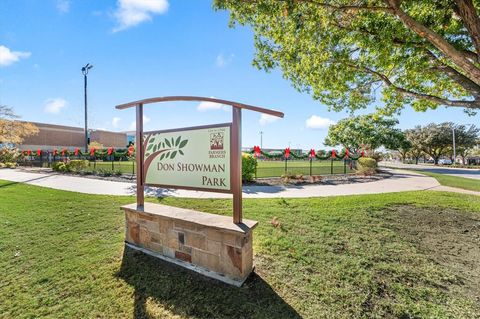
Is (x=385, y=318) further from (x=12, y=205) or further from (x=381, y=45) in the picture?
(x=12, y=205)

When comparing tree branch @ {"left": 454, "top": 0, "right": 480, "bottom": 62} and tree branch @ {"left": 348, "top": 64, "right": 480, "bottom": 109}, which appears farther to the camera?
tree branch @ {"left": 348, "top": 64, "right": 480, "bottom": 109}

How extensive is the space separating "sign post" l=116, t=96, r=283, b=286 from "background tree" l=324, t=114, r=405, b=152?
2725 centimetres

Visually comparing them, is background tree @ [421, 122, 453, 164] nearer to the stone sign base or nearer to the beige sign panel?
the beige sign panel

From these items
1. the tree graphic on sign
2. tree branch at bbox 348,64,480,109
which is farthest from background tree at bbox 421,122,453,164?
the tree graphic on sign

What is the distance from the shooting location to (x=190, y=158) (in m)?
3.27

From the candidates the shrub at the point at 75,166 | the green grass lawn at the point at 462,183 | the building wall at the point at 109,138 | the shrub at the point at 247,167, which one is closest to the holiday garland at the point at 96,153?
the shrub at the point at 75,166

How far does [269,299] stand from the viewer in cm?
241

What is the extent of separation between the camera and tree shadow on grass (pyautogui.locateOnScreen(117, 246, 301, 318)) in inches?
89.0

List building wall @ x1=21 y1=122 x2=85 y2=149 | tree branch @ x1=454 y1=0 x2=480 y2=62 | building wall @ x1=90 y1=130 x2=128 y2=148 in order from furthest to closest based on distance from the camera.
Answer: building wall @ x1=90 y1=130 x2=128 y2=148 < building wall @ x1=21 y1=122 x2=85 y2=149 < tree branch @ x1=454 y1=0 x2=480 y2=62

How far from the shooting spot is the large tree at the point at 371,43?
448 centimetres

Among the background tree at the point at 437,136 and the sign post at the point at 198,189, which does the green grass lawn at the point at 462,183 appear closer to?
the sign post at the point at 198,189

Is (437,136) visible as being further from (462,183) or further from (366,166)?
(462,183)

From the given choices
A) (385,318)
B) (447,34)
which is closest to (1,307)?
(385,318)

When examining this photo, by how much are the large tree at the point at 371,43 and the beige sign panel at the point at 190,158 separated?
3.57 metres
